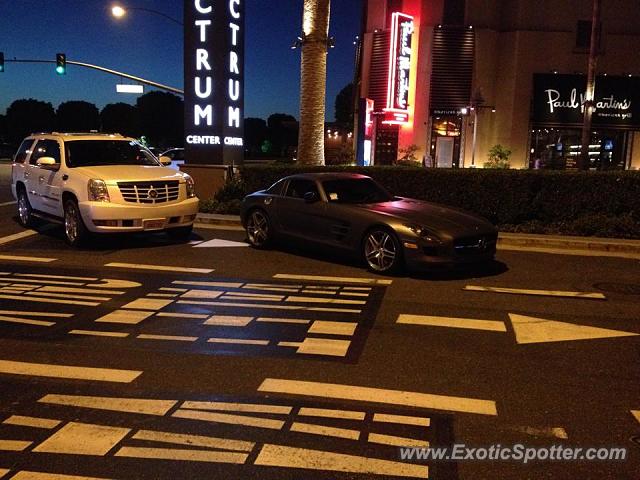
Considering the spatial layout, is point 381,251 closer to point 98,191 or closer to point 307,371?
point 307,371

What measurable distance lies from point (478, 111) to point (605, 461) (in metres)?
24.0

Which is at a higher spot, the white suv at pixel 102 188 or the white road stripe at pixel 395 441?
the white suv at pixel 102 188

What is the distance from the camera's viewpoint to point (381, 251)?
8.62m

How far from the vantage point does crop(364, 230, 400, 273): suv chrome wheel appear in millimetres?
8453

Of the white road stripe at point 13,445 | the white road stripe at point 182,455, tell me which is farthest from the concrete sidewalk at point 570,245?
the white road stripe at point 13,445

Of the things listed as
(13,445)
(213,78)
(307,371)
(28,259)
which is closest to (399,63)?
(213,78)

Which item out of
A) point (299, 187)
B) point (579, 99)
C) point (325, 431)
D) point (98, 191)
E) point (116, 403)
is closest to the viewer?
point (325, 431)

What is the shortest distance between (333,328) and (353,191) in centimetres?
394

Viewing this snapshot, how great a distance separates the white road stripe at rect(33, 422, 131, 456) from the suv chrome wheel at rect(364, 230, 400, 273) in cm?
511

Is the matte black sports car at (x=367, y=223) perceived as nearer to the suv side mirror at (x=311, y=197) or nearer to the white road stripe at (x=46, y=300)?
the suv side mirror at (x=311, y=197)

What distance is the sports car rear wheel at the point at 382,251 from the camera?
8.43 m

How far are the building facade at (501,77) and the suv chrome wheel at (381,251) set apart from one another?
17772 millimetres

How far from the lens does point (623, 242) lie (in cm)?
1142

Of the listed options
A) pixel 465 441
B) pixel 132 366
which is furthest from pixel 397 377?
pixel 132 366
